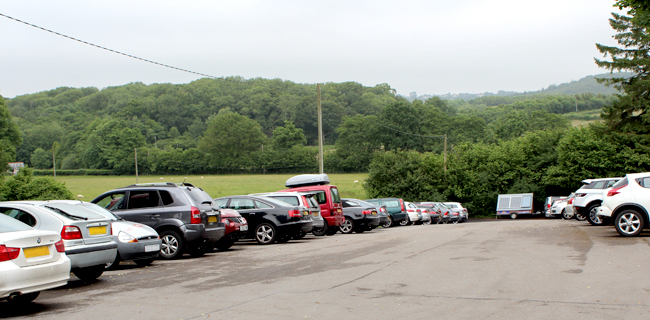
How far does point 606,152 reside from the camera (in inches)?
1758

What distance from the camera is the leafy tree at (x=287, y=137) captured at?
102000mm

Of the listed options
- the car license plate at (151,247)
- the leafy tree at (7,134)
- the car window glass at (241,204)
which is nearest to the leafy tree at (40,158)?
the leafy tree at (7,134)

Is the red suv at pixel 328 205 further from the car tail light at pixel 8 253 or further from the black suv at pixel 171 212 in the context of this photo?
the car tail light at pixel 8 253

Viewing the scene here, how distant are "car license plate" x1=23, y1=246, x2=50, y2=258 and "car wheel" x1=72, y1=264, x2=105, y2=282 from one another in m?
2.40

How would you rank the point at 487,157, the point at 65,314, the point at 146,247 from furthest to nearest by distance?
the point at 487,157, the point at 146,247, the point at 65,314

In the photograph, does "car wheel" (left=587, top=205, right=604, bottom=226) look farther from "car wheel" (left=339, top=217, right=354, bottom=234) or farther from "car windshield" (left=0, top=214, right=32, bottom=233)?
"car windshield" (left=0, top=214, right=32, bottom=233)

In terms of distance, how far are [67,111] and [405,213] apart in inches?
3717

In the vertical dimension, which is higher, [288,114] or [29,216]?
[288,114]

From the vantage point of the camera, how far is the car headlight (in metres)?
11.2

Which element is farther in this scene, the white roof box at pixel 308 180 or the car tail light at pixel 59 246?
the white roof box at pixel 308 180

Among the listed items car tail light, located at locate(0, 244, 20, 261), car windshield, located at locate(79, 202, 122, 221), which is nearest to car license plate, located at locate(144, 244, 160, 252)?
car windshield, located at locate(79, 202, 122, 221)

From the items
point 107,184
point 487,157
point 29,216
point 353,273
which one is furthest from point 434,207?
point 107,184

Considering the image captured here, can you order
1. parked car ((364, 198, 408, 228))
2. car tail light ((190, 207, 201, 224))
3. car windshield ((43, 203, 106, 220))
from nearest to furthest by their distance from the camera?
1. car windshield ((43, 203, 106, 220))
2. car tail light ((190, 207, 201, 224))
3. parked car ((364, 198, 408, 228))

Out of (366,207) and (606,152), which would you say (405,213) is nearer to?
(366,207)
